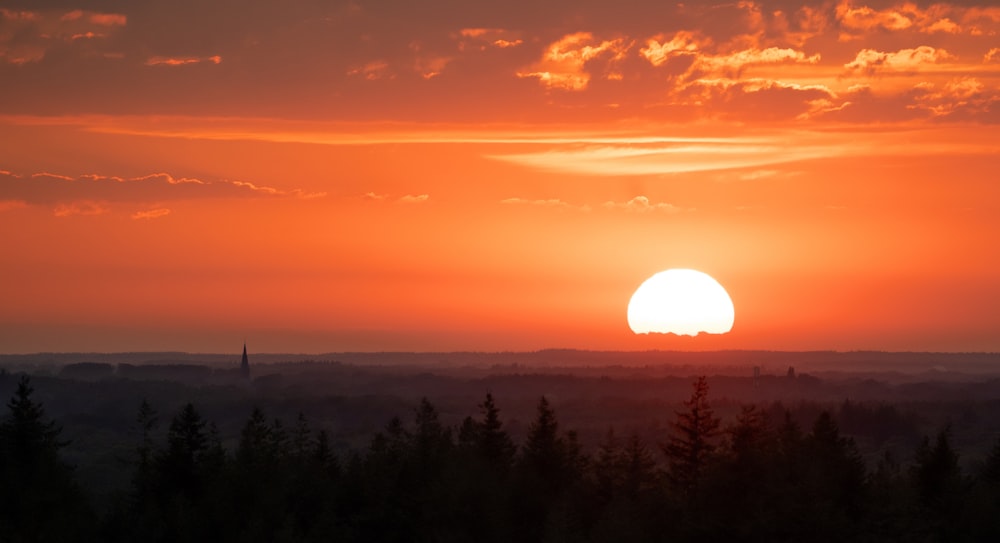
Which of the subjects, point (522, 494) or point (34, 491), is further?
point (522, 494)

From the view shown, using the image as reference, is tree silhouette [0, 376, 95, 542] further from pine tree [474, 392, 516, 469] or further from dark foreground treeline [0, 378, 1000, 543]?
pine tree [474, 392, 516, 469]

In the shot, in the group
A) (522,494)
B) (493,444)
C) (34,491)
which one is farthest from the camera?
(493,444)

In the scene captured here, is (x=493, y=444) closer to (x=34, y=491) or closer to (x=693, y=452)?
(x=693, y=452)

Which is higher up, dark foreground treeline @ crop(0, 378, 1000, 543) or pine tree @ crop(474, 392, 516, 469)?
pine tree @ crop(474, 392, 516, 469)

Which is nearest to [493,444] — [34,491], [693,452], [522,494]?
[522,494]

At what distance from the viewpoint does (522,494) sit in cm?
8338

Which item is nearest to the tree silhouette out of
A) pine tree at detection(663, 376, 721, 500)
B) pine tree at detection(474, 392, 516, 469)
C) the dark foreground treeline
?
the dark foreground treeline

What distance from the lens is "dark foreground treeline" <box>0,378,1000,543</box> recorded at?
73.0 meters

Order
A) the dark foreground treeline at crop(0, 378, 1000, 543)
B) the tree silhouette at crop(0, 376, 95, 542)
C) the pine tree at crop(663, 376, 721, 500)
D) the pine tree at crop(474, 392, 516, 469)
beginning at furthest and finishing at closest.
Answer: the pine tree at crop(474, 392, 516, 469) → the pine tree at crop(663, 376, 721, 500) → the tree silhouette at crop(0, 376, 95, 542) → the dark foreground treeline at crop(0, 378, 1000, 543)

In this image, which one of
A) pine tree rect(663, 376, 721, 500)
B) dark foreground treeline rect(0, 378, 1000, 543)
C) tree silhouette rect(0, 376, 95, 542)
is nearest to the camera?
dark foreground treeline rect(0, 378, 1000, 543)

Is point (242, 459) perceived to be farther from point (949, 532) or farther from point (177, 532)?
point (949, 532)

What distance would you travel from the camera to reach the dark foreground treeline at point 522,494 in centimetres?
7300

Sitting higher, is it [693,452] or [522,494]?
[693,452]

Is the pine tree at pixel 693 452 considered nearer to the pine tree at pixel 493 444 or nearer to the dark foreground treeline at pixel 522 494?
the dark foreground treeline at pixel 522 494
